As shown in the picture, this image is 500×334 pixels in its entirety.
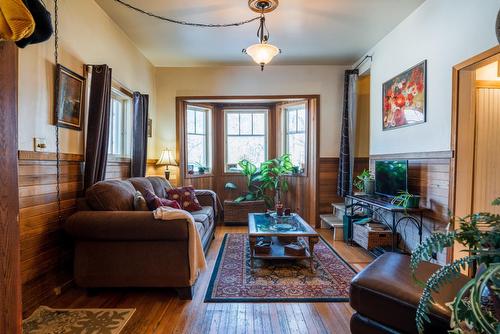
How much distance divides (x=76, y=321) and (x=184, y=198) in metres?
1.87

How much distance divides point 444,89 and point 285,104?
9.67ft

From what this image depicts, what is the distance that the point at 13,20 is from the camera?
1.14 meters

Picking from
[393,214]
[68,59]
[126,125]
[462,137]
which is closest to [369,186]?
[393,214]

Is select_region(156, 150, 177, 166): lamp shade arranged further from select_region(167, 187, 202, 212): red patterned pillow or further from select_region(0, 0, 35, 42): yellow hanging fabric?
select_region(0, 0, 35, 42): yellow hanging fabric

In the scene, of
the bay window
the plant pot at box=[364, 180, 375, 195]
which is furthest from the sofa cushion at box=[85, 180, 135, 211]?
the bay window

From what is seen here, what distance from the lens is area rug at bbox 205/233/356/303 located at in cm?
227

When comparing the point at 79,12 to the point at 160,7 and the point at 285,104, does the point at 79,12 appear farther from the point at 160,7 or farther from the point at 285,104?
the point at 285,104

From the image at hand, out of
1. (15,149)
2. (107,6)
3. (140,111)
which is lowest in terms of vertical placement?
(15,149)

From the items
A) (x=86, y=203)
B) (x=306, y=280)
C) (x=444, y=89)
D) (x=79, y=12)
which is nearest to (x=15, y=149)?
(x=86, y=203)

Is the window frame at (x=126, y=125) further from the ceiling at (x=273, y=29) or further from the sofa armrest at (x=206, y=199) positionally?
the sofa armrest at (x=206, y=199)

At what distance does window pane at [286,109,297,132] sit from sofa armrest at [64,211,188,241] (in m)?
3.63

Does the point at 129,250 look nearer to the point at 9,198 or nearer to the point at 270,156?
the point at 9,198

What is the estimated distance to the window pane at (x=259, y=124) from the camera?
558cm

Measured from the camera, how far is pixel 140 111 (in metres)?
3.82
